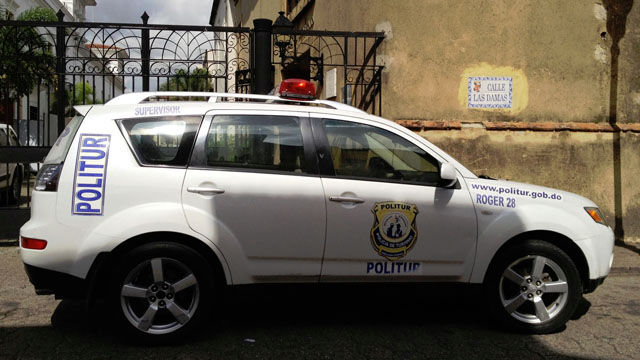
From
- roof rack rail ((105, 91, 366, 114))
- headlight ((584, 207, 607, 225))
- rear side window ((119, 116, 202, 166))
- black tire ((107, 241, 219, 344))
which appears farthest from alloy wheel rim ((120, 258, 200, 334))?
headlight ((584, 207, 607, 225))

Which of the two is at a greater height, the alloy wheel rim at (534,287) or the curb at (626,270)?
the alloy wheel rim at (534,287)

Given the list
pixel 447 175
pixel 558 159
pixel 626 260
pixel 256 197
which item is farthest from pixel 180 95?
pixel 558 159

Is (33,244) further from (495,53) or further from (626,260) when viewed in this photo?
(495,53)

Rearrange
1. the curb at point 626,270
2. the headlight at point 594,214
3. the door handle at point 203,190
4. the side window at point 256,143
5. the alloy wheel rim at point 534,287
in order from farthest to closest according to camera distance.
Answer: the curb at point 626,270, the headlight at point 594,214, the alloy wheel rim at point 534,287, the side window at point 256,143, the door handle at point 203,190

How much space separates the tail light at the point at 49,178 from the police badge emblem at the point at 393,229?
2.10 metres

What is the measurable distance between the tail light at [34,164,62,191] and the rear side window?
1.64 ft

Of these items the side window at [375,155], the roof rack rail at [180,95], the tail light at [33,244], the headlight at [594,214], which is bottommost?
the tail light at [33,244]

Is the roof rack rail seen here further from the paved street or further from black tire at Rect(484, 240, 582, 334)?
black tire at Rect(484, 240, 582, 334)

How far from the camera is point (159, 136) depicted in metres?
3.96

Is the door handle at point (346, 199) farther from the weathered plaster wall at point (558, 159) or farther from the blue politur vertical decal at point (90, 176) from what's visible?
the weathered plaster wall at point (558, 159)

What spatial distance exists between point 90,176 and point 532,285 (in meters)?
3.19

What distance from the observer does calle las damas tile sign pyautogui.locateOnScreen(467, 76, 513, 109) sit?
8.20 meters

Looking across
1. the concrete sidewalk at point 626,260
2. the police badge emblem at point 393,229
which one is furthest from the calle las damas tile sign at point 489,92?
the police badge emblem at point 393,229

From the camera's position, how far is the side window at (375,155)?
164 inches
